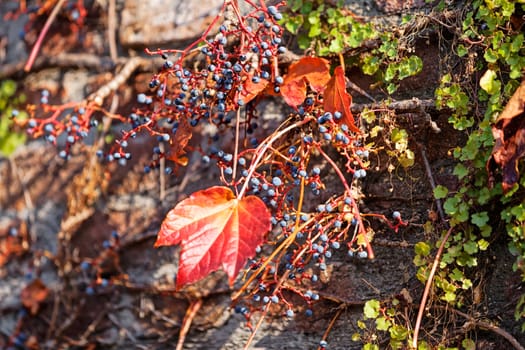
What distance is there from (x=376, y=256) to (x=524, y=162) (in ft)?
1.37

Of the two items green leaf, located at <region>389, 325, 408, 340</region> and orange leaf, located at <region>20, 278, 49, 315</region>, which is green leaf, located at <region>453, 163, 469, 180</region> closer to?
green leaf, located at <region>389, 325, 408, 340</region>

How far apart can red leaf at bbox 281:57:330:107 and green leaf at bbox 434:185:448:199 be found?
0.34 meters

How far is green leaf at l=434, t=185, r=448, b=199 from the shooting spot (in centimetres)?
139

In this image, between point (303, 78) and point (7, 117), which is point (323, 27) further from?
point (7, 117)

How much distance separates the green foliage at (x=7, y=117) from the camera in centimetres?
223

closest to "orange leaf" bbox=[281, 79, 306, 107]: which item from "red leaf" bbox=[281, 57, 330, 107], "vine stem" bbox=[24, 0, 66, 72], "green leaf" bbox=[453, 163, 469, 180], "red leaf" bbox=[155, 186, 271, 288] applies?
"red leaf" bbox=[281, 57, 330, 107]

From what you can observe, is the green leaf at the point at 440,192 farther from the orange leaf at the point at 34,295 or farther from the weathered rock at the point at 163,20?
the orange leaf at the point at 34,295

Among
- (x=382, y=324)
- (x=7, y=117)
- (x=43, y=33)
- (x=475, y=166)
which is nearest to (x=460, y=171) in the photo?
(x=475, y=166)

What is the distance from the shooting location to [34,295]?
211cm

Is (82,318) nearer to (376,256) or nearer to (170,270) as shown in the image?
(170,270)

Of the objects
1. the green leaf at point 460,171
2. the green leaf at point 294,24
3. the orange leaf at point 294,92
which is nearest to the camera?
the green leaf at point 460,171

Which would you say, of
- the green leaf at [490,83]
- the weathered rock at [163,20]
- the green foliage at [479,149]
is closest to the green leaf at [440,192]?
the green foliage at [479,149]

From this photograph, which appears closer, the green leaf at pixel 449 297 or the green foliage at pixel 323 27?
the green leaf at pixel 449 297

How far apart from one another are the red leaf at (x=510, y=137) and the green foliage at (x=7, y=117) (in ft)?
5.25
